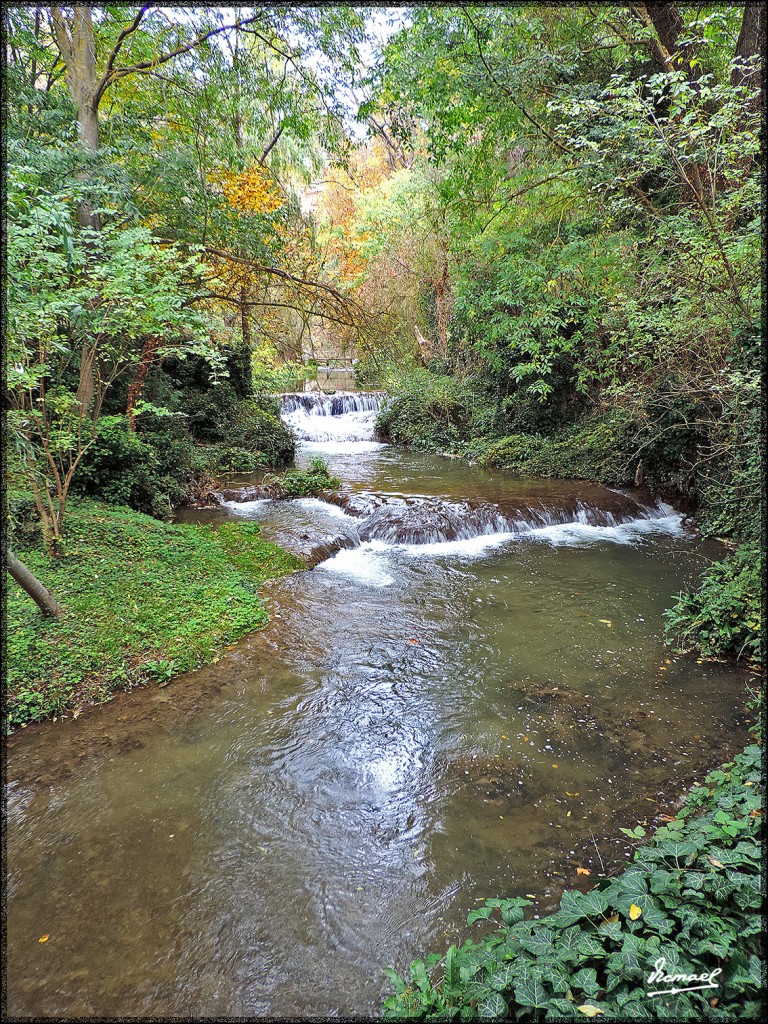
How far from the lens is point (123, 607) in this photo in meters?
5.63

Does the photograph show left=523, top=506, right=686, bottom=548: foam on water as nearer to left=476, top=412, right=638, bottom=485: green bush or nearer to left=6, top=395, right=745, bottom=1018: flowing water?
left=476, top=412, right=638, bottom=485: green bush

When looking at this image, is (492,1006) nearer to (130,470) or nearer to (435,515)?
(435,515)

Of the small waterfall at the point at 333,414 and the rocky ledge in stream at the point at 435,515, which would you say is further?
the small waterfall at the point at 333,414

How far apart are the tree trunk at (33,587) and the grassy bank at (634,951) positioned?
403cm

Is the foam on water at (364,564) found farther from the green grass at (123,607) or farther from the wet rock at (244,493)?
the wet rock at (244,493)

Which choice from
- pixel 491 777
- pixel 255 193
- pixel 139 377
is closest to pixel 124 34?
pixel 139 377

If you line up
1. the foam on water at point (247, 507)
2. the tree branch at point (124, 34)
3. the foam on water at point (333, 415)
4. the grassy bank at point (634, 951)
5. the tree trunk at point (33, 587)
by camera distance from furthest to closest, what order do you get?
the foam on water at point (333, 415) → the foam on water at point (247, 507) → the tree branch at point (124, 34) → the tree trunk at point (33, 587) → the grassy bank at point (634, 951)

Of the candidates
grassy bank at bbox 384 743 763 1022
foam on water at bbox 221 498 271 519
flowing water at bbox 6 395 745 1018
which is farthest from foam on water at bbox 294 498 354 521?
grassy bank at bbox 384 743 763 1022

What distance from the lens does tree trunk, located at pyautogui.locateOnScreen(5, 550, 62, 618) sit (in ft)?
13.9

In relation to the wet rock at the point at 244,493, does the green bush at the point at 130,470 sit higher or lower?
higher

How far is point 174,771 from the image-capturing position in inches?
156

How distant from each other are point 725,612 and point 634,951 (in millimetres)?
4244

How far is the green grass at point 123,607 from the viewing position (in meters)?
4.66

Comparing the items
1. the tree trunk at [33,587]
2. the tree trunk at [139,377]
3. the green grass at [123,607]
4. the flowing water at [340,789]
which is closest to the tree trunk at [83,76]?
the tree trunk at [139,377]
